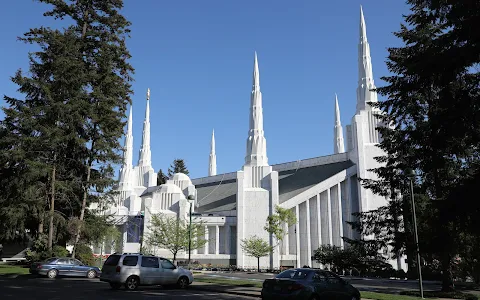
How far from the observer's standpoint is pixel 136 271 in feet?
51.7

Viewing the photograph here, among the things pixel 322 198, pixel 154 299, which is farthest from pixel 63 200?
pixel 322 198

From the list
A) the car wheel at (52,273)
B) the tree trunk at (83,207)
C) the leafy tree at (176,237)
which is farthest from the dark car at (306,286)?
the leafy tree at (176,237)

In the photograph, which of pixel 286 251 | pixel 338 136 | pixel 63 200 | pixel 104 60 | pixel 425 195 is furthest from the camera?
pixel 338 136

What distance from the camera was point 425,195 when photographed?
23.6m

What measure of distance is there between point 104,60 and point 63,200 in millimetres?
10664

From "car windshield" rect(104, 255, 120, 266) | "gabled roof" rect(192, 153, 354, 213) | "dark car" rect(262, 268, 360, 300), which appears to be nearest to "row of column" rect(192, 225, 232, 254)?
"gabled roof" rect(192, 153, 354, 213)

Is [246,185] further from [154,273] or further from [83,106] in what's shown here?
[154,273]

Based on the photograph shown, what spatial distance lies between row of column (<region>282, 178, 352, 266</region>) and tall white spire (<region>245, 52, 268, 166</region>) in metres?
7.47

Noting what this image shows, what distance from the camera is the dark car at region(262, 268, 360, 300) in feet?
35.0

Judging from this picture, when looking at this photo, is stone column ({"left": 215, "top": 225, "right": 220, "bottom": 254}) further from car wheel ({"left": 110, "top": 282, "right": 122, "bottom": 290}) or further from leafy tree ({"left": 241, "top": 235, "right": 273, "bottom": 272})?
car wheel ({"left": 110, "top": 282, "right": 122, "bottom": 290})

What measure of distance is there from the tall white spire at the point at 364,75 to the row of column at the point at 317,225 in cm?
1168

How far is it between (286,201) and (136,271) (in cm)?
3104

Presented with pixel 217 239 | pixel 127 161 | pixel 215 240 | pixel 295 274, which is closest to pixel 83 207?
pixel 217 239

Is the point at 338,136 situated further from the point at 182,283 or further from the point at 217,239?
the point at 182,283
